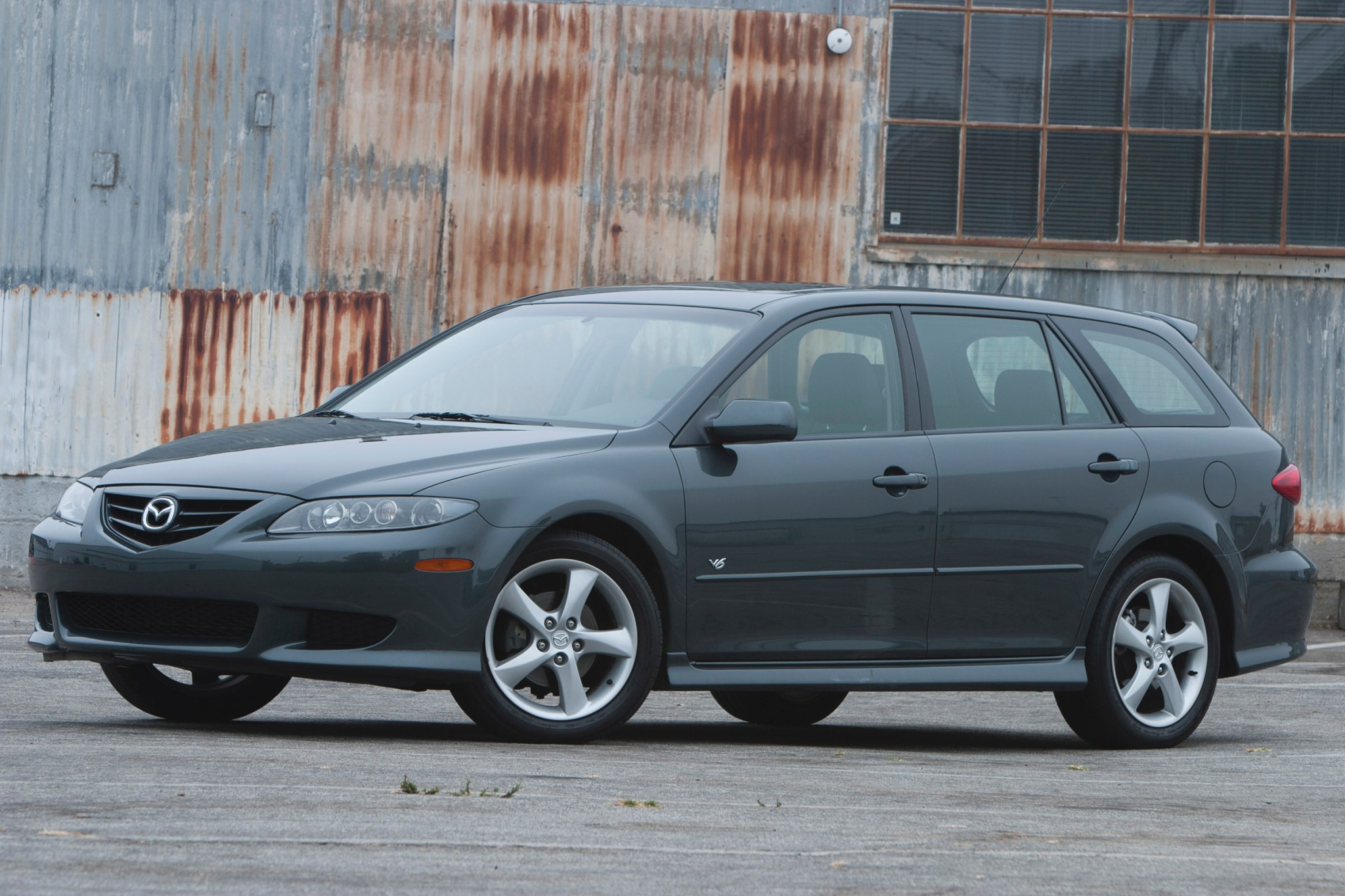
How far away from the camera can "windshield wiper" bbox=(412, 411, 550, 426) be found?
23.4ft

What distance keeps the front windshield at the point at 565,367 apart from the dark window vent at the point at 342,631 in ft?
3.45

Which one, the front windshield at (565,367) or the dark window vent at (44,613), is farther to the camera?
the front windshield at (565,367)

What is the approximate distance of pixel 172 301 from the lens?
682 inches

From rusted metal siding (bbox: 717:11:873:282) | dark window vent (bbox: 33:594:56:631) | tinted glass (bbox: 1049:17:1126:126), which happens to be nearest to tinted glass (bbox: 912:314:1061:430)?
dark window vent (bbox: 33:594:56:631)

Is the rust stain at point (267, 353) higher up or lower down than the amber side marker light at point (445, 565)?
higher up

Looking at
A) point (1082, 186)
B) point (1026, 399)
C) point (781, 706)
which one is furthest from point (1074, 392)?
point (1082, 186)

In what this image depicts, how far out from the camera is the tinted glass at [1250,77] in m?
17.5

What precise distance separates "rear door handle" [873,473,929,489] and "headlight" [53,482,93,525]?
8.46 feet

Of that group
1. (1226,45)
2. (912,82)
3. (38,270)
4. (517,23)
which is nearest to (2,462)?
(38,270)

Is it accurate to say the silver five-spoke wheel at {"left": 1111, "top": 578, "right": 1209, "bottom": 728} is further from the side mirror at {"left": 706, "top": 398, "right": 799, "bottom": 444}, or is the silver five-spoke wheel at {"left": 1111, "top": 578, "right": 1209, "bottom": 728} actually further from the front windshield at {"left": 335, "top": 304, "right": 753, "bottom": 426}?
the front windshield at {"left": 335, "top": 304, "right": 753, "bottom": 426}

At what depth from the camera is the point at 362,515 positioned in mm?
6406

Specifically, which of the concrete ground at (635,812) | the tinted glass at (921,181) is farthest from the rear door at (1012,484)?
the tinted glass at (921,181)

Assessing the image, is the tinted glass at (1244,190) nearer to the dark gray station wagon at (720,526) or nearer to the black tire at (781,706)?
the dark gray station wagon at (720,526)

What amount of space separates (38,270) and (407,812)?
13343 millimetres
